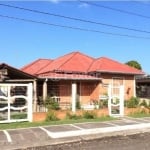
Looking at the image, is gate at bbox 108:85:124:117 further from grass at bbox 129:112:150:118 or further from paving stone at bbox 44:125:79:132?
paving stone at bbox 44:125:79:132

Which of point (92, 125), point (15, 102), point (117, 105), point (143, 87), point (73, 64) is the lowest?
point (92, 125)

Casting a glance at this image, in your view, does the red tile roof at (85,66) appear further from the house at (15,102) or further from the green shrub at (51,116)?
the house at (15,102)

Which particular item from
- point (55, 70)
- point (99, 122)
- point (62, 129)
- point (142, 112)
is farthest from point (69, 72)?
point (62, 129)

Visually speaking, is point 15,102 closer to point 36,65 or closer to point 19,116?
point 19,116

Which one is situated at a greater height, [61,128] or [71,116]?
[71,116]

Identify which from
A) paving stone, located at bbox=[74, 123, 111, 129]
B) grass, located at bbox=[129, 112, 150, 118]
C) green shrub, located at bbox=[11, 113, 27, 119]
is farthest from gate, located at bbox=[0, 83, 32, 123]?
grass, located at bbox=[129, 112, 150, 118]

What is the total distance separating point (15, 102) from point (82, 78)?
10.8 meters

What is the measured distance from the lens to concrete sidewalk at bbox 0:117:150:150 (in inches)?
497

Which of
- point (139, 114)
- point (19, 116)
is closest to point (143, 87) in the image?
point (139, 114)

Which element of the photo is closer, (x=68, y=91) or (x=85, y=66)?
(x=68, y=91)

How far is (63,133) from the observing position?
14164mm

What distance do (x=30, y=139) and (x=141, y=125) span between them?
20.2 feet

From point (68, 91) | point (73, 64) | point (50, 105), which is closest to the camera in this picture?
point (50, 105)

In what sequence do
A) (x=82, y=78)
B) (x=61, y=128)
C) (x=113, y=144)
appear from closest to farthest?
(x=113, y=144) → (x=61, y=128) → (x=82, y=78)
